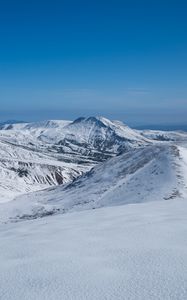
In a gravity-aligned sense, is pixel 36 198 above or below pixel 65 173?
above

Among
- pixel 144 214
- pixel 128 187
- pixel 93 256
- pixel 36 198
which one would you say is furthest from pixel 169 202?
pixel 36 198

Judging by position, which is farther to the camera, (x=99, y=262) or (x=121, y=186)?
(x=121, y=186)

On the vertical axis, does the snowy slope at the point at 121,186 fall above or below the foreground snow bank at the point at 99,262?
below

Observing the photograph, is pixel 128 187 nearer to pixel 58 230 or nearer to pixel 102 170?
pixel 102 170

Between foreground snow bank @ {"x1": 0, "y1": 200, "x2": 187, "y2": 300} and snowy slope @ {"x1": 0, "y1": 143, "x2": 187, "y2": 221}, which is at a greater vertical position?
foreground snow bank @ {"x1": 0, "y1": 200, "x2": 187, "y2": 300}

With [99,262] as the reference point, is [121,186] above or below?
below
